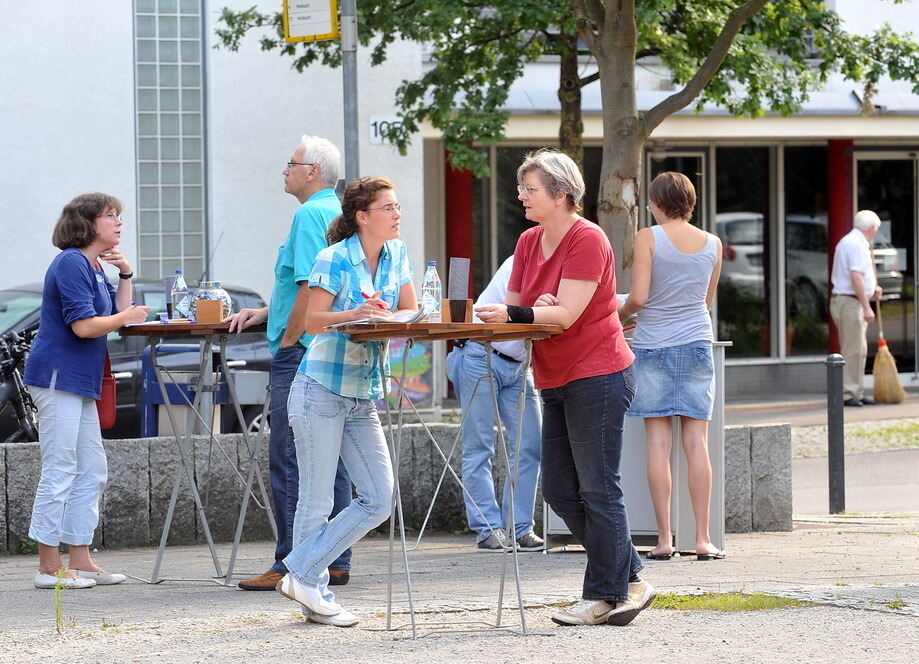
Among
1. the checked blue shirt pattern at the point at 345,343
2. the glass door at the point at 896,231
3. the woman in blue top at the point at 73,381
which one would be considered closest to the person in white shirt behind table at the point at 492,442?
the woman in blue top at the point at 73,381

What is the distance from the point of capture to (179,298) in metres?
6.55

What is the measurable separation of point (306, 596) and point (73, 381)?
180 centimetres

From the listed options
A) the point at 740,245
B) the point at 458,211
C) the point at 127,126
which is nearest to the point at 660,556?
the point at 127,126

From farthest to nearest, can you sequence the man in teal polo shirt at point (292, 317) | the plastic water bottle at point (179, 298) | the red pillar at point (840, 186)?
the red pillar at point (840, 186), the plastic water bottle at point (179, 298), the man in teal polo shirt at point (292, 317)

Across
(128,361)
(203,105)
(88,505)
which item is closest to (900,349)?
(203,105)

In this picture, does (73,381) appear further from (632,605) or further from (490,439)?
(632,605)

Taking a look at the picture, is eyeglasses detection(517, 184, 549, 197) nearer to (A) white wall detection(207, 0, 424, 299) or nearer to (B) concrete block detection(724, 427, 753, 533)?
(B) concrete block detection(724, 427, 753, 533)

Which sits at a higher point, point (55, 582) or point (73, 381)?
point (73, 381)

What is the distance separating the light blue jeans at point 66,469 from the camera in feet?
22.2

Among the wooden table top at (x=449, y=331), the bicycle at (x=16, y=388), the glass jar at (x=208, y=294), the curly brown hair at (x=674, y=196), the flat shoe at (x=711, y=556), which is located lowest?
the flat shoe at (x=711, y=556)

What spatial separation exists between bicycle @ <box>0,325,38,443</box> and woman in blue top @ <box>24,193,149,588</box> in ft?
9.45

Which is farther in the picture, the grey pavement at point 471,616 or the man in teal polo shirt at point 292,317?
the man in teal polo shirt at point 292,317

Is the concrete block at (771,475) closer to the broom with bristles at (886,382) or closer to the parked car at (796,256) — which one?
the broom with bristles at (886,382)

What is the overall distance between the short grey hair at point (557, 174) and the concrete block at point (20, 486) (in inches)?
136
